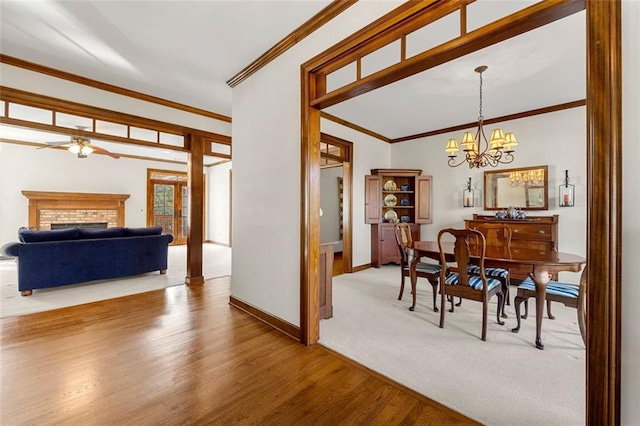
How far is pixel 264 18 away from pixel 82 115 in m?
2.82

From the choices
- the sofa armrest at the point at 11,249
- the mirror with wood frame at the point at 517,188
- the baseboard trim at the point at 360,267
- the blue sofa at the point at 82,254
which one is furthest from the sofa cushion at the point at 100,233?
the mirror with wood frame at the point at 517,188

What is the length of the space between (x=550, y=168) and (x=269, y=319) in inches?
186

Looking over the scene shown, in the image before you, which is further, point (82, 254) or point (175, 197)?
point (175, 197)

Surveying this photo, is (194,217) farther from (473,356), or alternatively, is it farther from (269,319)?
(473,356)

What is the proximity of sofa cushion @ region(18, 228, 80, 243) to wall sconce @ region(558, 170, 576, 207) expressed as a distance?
23.9 ft

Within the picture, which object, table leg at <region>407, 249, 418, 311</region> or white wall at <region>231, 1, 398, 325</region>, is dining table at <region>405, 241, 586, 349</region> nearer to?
table leg at <region>407, 249, 418, 311</region>

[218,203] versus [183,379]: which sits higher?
[218,203]

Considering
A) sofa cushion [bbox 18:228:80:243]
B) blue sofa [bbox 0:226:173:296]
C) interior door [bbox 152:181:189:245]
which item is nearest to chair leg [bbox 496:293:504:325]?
blue sofa [bbox 0:226:173:296]

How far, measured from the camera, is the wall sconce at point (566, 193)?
4016mm

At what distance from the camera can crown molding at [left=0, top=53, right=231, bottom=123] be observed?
2976mm

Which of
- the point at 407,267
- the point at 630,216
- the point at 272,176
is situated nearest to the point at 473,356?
the point at 407,267

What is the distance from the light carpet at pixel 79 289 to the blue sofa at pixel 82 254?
13cm

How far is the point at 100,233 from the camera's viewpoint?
4.27m

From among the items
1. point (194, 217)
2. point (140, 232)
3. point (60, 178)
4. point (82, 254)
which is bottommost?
point (82, 254)
